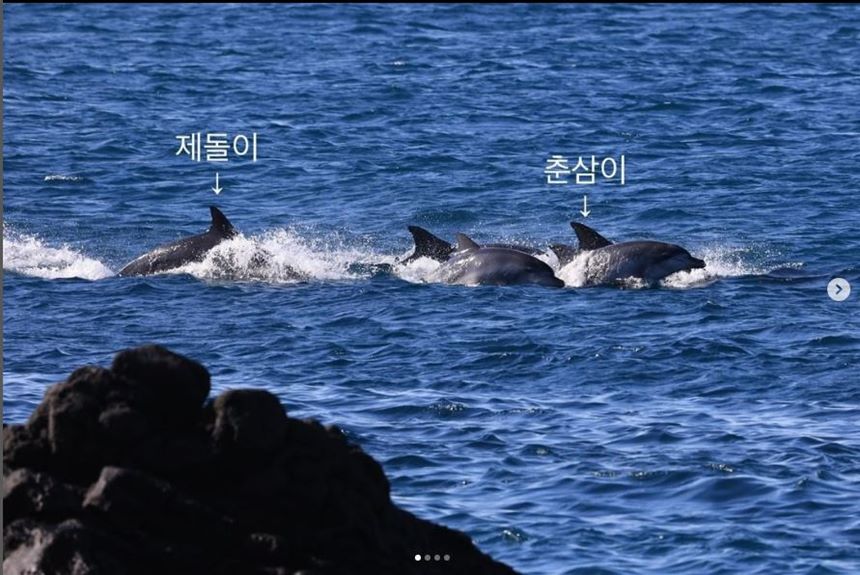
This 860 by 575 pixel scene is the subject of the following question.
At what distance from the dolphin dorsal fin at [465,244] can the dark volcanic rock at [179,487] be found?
58.5ft

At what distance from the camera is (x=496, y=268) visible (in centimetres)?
2881

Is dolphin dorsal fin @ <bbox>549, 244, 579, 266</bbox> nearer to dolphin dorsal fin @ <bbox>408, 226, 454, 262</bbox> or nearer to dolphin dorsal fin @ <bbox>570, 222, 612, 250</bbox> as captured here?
dolphin dorsal fin @ <bbox>570, 222, 612, 250</bbox>

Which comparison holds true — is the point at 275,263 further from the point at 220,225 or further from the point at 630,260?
the point at 630,260

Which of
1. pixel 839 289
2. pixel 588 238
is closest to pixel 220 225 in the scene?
pixel 588 238

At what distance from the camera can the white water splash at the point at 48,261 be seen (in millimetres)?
29844

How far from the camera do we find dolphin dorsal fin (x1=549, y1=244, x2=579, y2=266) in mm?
29469

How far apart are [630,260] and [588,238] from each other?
0.85m

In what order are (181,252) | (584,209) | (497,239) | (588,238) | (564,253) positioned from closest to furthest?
(588,238), (564,253), (181,252), (497,239), (584,209)

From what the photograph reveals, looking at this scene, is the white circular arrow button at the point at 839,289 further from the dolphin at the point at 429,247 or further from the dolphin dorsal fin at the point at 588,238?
the dolphin at the point at 429,247

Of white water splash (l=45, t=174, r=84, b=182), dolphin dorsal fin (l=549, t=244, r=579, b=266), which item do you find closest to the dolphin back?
dolphin dorsal fin (l=549, t=244, r=579, b=266)

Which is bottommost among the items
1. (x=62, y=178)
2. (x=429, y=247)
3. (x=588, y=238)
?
(x=62, y=178)

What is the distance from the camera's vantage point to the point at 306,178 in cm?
4047

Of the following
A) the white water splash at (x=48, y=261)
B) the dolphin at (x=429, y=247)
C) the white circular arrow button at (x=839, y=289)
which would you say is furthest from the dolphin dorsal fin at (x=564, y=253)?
the white water splash at (x=48, y=261)

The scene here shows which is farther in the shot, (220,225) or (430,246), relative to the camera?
(220,225)
